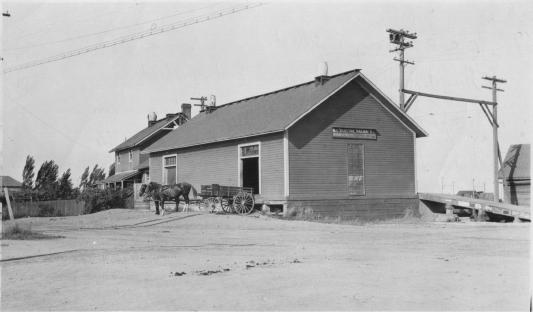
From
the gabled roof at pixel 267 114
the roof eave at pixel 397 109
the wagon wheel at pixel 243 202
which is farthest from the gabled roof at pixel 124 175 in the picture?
the roof eave at pixel 397 109

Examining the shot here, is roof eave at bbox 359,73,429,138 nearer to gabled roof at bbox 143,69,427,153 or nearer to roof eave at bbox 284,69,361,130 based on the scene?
gabled roof at bbox 143,69,427,153

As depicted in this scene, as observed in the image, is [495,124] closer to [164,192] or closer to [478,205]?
[478,205]

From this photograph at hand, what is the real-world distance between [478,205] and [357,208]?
18.5 ft

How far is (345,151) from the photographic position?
89.6 feet

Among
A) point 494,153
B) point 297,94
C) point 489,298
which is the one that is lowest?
point 489,298

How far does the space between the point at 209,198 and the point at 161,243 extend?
11491mm

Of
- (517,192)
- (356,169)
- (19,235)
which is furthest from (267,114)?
(517,192)

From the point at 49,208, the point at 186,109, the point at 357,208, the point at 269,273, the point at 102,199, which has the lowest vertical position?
the point at 269,273

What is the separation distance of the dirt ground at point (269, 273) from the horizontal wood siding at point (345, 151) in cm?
876

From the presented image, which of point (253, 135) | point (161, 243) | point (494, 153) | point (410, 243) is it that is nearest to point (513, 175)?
point (494, 153)

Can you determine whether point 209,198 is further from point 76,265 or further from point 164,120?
point 164,120

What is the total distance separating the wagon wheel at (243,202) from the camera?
26.8 m

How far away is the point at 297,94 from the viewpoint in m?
29.9

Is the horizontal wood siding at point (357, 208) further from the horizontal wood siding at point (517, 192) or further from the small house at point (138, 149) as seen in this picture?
the small house at point (138, 149)
